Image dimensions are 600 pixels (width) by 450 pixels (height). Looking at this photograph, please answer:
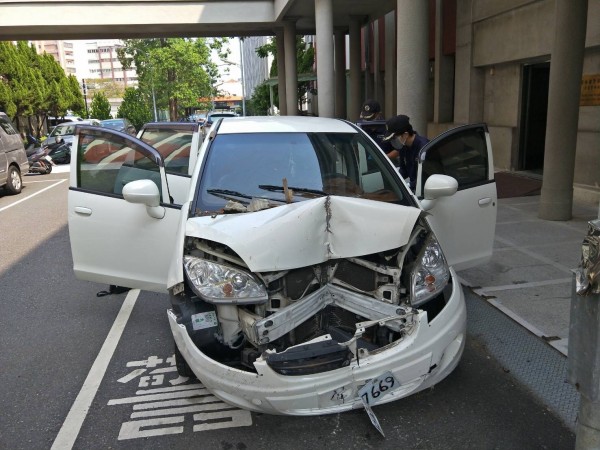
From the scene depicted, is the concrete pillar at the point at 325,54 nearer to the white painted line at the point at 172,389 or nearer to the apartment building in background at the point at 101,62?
the white painted line at the point at 172,389

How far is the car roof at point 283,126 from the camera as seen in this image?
446 centimetres

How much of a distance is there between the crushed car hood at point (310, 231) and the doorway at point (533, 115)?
31.6ft

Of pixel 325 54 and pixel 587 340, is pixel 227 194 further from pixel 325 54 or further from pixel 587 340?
pixel 325 54

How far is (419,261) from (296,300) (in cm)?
80

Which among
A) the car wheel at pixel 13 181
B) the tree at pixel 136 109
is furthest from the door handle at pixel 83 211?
the tree at pixel 136 109

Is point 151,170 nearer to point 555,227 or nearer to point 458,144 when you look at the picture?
point 458,144

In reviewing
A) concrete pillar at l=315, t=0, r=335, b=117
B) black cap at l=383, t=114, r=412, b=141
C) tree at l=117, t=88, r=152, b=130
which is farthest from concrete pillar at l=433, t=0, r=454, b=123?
tree at l=117, t=88, r=152, b=130

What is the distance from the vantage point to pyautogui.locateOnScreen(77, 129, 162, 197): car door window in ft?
14.9

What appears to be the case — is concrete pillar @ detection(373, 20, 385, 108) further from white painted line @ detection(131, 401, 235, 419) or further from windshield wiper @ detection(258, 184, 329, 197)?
white painted line @ detection(131, 401, 235, 419)

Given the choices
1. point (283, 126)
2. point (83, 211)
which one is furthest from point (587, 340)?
point (83, 211)

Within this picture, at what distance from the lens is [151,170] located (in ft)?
15.7

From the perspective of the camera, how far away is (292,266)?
10.2 ft

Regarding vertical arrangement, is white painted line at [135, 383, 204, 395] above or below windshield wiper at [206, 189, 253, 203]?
below

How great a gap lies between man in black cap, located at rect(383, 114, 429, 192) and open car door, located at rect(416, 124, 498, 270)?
1.93 ft
